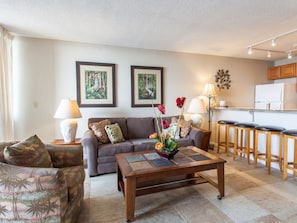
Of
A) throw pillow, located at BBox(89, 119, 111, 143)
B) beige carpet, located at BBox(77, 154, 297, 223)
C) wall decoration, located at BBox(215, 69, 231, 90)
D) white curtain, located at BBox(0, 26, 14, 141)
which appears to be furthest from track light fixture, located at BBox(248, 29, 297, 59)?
white curtain, located at BBox(0, 26, 14, 141)

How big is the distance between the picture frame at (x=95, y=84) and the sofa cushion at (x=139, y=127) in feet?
1.99

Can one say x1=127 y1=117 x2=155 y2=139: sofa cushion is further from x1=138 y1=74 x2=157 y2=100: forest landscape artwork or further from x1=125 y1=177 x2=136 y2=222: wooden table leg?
x1=125 y1=177 x2=136 y2=222: wooden table leg

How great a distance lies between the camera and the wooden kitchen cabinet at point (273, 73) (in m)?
4.99

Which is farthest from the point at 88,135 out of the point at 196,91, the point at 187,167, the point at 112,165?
the point at 196,91

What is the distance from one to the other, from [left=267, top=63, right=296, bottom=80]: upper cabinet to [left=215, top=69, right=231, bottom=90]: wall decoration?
1.49 meters

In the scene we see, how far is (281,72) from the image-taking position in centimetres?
489

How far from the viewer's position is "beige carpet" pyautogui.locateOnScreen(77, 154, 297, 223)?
1.78 meters

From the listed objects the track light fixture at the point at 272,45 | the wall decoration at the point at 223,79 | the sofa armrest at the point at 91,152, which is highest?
the track light fixture at the point at 272,45

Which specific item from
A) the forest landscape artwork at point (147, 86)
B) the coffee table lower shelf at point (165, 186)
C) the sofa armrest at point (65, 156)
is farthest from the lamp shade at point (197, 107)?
the sofa armrest at point (65, 156)

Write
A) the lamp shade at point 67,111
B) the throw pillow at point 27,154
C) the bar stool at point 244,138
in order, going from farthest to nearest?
1. the bar stool at point 244,138
2. the lamp shade at point 67,111
3. the throw pillow at point 27,154

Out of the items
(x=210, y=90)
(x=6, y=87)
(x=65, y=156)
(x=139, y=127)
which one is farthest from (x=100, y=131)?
(x=210, y=90)

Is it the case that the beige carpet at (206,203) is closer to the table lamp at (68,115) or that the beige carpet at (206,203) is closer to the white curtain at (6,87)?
the table lamp at (68,115)

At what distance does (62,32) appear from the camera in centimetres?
308

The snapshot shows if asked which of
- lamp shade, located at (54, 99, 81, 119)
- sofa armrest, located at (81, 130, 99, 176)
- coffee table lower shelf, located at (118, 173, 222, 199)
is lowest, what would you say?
coffee table lower shelf, located at (118, 173, 222, 199)
